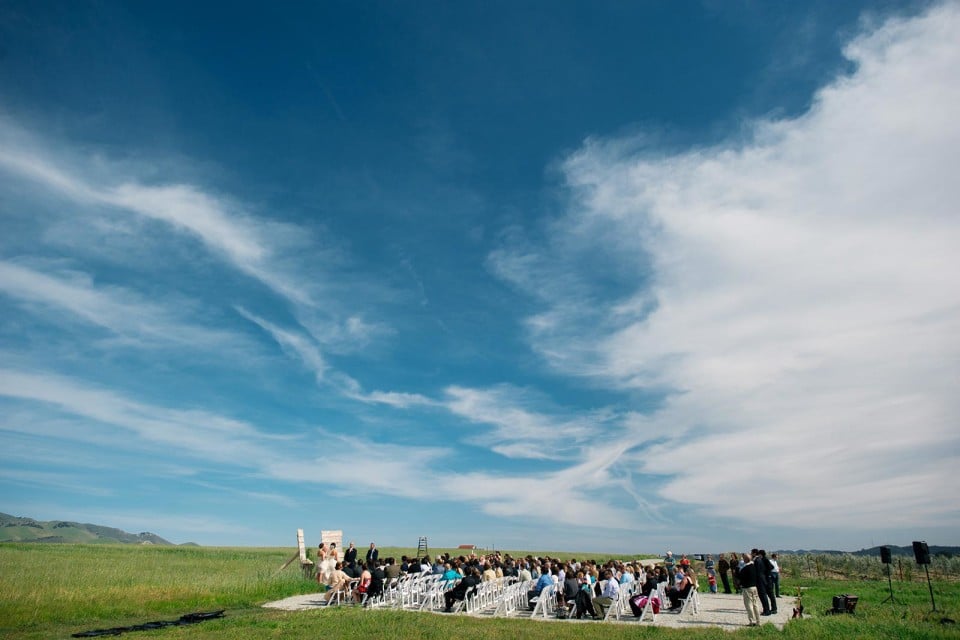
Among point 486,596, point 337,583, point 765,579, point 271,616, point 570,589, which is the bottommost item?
point 271,616

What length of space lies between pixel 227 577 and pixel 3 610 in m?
11.7

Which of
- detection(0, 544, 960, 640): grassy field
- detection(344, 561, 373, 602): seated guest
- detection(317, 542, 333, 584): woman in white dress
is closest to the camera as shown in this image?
detection(0, 544, 960, 640): grassy field

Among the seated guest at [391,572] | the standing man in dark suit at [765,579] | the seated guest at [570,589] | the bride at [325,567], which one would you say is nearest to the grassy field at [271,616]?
the standing man in dark suit at [765,579]

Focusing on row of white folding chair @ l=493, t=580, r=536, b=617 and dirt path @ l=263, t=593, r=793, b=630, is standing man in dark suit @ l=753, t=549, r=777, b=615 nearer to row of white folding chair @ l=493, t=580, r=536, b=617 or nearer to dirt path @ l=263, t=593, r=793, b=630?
dirt path @ l=263, t=593, r=793, b=630

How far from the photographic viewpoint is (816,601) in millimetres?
22281

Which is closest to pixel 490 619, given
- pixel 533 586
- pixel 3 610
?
pixel 533 586

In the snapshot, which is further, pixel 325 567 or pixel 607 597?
pixel 325 567

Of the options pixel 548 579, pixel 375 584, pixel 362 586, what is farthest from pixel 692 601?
pixel 362 586

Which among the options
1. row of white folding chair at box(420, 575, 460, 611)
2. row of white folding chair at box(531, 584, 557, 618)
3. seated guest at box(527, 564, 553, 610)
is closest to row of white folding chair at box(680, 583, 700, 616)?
row of white folding chair at box(531, 584, 557, 618)

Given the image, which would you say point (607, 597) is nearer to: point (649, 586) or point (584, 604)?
point (584, 604)

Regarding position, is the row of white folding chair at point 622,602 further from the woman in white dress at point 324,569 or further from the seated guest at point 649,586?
the woman in white dress at point 324,569

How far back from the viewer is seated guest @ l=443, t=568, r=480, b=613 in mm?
19859

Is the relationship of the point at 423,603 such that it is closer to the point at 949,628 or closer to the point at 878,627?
the point at 878,627

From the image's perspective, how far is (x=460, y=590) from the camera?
19.9 metres
